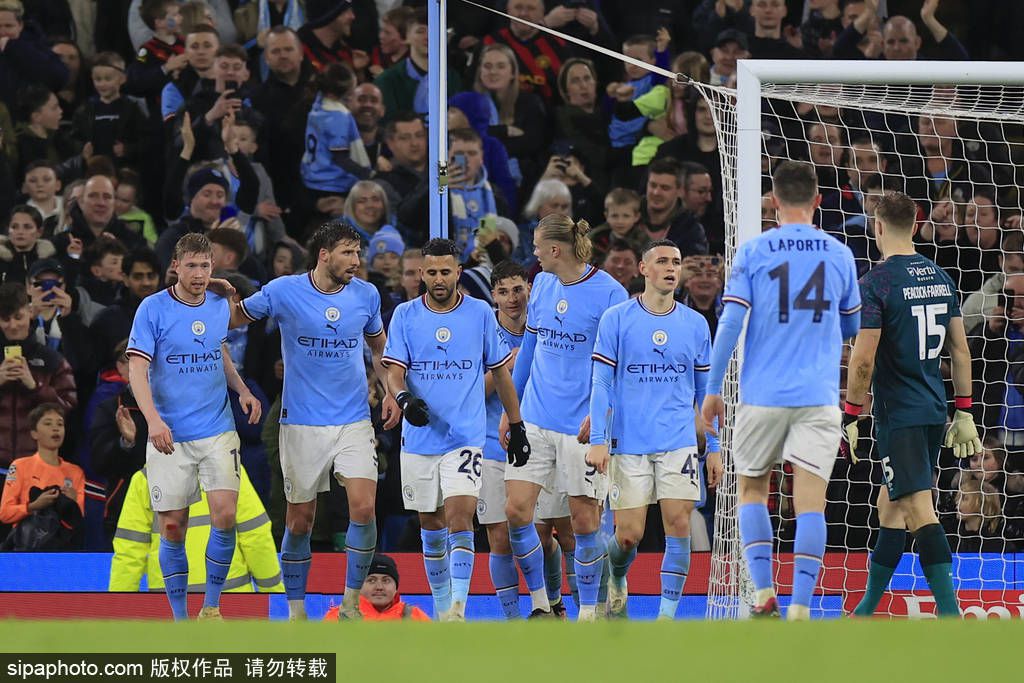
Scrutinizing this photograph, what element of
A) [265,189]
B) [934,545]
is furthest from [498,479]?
[265,189]

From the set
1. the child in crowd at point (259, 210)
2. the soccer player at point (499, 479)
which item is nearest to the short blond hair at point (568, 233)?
the soccer player at point (499, 479)

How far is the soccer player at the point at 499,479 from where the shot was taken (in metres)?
9.08

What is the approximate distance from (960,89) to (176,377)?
5.77m

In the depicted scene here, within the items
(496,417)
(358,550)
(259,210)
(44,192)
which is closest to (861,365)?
(496,417)

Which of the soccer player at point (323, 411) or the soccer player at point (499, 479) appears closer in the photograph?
the soccer player at point (323, 411)

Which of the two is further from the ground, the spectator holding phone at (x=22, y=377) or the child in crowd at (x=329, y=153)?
the child in crowd at (x=329, y=153)

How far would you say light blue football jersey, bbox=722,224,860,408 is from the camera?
6789mm

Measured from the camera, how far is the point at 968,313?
10938 millimetres

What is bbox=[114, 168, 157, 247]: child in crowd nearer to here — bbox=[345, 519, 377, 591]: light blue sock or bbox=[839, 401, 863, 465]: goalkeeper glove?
bbox=[345, 519, 377, 591]: light blue sock

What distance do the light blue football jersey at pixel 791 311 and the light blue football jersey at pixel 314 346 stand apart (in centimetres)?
262

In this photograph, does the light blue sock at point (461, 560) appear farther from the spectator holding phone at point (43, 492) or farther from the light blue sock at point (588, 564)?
the spectator holding phone at point (43, 492)

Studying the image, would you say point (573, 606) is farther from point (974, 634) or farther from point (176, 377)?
point (974, 634)

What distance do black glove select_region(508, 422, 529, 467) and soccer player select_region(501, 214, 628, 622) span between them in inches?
7.0

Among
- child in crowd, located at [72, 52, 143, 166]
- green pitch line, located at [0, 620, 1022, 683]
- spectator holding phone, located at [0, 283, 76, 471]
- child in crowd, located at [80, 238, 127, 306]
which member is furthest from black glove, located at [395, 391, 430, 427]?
child in crowd, located at [72, 52, 143, 166]
